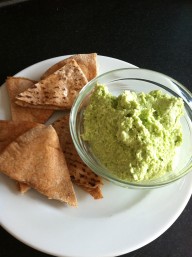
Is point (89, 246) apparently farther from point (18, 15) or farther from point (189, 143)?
point (18, 15)

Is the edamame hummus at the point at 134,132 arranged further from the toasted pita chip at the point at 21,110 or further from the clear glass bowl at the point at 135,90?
the toasted pita chip at the point at 21,110

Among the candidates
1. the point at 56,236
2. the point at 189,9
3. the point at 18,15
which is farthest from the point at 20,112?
the point at 189,9

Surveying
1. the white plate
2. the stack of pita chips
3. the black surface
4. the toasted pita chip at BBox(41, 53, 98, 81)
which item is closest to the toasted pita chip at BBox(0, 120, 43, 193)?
the stack of pita chips

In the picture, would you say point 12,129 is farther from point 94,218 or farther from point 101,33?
point 101,33

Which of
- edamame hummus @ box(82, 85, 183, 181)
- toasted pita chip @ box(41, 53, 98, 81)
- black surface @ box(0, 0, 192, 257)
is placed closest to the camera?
edamame hummus @ box(82, 85, 183, 181)

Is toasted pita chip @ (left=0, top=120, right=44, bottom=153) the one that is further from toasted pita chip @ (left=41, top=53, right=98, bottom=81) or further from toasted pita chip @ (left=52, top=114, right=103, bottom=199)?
toasted pita chip @ (left=41, top=53, right=98, bottom=81)

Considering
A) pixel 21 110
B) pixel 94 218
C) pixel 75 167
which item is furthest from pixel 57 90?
pixel 94 218
